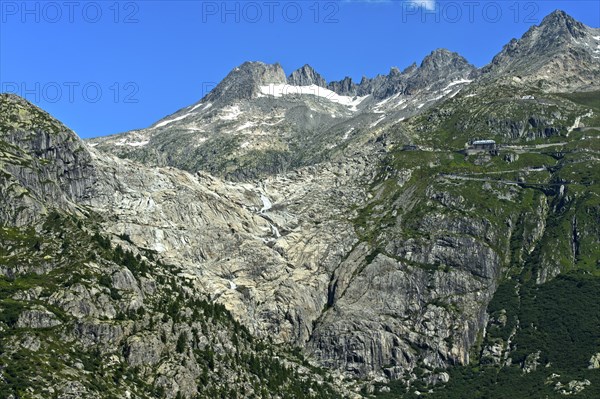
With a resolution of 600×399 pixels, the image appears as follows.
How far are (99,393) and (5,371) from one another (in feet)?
70.2

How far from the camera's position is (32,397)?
180500mm

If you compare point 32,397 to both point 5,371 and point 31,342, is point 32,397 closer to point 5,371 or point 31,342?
point 5,371

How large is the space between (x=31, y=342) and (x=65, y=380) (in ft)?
49.2

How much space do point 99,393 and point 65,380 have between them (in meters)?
8.88

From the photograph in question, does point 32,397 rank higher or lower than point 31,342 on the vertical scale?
lower

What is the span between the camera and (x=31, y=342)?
200 meters

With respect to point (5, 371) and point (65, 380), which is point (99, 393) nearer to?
point (65, 380)

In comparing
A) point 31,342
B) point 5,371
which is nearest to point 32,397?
point 5,371

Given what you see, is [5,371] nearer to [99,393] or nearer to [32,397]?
[32,397]

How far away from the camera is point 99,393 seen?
19588 cm

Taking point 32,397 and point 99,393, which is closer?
point 32,397

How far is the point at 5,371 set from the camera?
18488 cm

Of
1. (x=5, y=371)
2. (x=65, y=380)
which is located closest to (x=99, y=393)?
(x=65, y=380)

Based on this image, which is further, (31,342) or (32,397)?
(31,342)
